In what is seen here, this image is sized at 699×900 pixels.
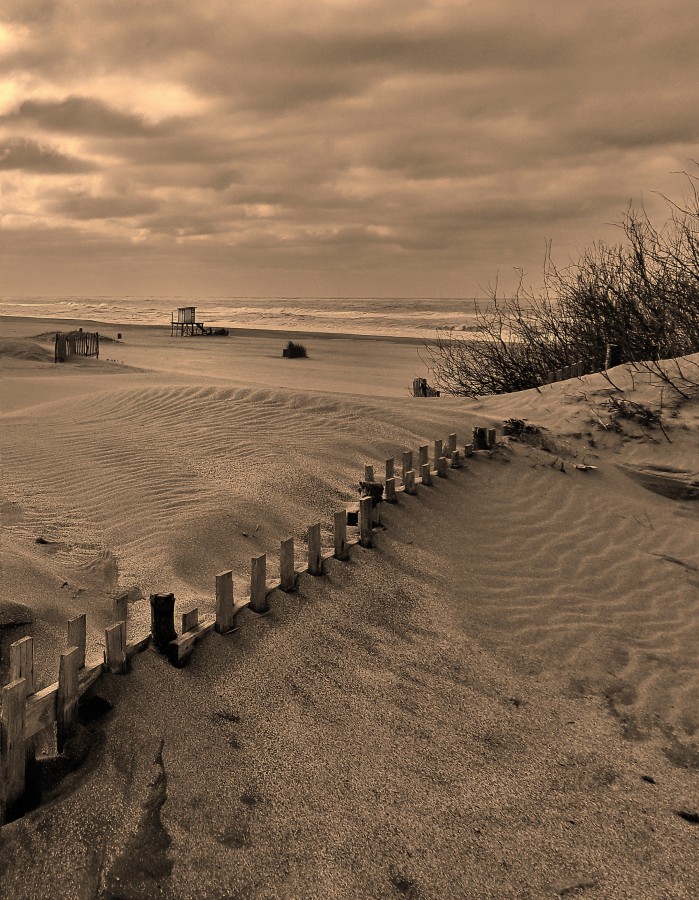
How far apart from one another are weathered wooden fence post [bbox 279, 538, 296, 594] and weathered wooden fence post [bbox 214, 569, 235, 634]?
1.97 ft

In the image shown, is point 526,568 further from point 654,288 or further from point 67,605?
point 654,288

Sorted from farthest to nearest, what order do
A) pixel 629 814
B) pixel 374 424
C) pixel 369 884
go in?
1. pixel 374 424
2. pixel 629 814
3. pixel 369 884

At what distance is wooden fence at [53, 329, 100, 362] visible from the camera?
892 inches

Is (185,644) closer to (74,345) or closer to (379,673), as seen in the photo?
(379,673)

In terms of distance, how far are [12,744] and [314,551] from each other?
2640 mm

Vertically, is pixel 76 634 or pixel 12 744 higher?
pixel 76 634

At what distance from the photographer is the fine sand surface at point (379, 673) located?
311 centimetres

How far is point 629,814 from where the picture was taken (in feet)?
11.6

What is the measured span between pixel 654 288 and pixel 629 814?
1059 cm

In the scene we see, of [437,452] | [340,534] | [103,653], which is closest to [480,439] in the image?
[437,452]

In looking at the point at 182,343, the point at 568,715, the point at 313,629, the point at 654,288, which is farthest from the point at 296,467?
the point at 182,343

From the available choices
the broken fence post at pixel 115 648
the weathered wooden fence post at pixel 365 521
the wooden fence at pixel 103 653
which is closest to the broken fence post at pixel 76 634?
the wooden fence at pixel 103 653

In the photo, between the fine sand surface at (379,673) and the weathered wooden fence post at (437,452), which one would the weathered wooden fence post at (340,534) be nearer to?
the fine sand surface at (379,673)

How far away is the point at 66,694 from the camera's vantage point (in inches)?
134
